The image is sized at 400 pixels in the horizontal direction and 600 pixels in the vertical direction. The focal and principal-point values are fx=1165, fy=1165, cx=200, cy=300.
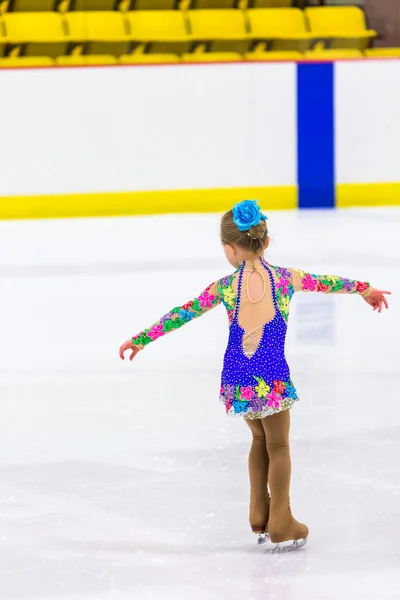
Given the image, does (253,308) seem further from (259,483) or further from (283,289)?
(259,483)

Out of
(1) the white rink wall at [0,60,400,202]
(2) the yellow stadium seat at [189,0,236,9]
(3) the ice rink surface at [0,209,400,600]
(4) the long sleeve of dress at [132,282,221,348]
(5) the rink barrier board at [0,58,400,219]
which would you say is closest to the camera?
(3) the ice rink surface at [0,209,400,600]

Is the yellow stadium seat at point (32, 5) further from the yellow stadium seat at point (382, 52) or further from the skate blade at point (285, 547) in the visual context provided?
the skate blade at point (285, 547)

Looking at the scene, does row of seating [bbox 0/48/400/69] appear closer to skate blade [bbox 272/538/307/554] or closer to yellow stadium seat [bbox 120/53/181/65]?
yellow stadium seat [bbox 120/53/181/65]

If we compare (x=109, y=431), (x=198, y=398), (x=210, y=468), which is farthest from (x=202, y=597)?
(x=198, y=398)

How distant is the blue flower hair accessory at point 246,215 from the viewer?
2160 mm

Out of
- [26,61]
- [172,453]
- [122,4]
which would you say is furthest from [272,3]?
[172,453]

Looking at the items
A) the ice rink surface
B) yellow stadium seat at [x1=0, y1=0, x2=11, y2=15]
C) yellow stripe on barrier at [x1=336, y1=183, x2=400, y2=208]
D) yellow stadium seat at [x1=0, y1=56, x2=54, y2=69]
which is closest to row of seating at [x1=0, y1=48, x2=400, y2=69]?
yellow stadium seat at [x1=0, y1=56, x2=54, y2=69]

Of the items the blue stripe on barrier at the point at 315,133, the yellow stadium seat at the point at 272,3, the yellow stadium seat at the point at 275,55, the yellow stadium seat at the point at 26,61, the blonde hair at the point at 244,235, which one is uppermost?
the yellow stadium seat at the point at 272,3

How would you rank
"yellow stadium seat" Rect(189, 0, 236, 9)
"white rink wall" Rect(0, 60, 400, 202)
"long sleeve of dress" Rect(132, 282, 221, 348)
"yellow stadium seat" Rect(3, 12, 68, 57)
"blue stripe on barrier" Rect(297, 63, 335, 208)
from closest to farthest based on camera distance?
"long sleeve of dress" Rect(132, 282, 221, 348) → "white rink wall" Rect(0, 60, 400, 202) → "blue stripe on barrier" Rect(297, 63, 335, 208) → "yellow stadium seat" Rect(3, 12, 68, 57) → "yellow stadium seat" Rect(189, 0, 236, 9)

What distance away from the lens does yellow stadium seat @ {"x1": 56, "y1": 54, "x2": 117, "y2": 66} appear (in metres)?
9.15

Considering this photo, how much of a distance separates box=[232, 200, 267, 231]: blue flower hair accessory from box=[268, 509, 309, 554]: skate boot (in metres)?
0.57

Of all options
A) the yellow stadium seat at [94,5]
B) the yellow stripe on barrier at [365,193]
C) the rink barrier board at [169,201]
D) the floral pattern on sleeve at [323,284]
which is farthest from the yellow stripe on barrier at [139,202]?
the floral pattern on sleeve at [323,284]

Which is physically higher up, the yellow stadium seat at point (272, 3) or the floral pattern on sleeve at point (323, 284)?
the yellow stadium seat at point (272, 3)

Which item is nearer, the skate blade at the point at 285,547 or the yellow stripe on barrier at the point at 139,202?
the skate blade at the point at 285,547
